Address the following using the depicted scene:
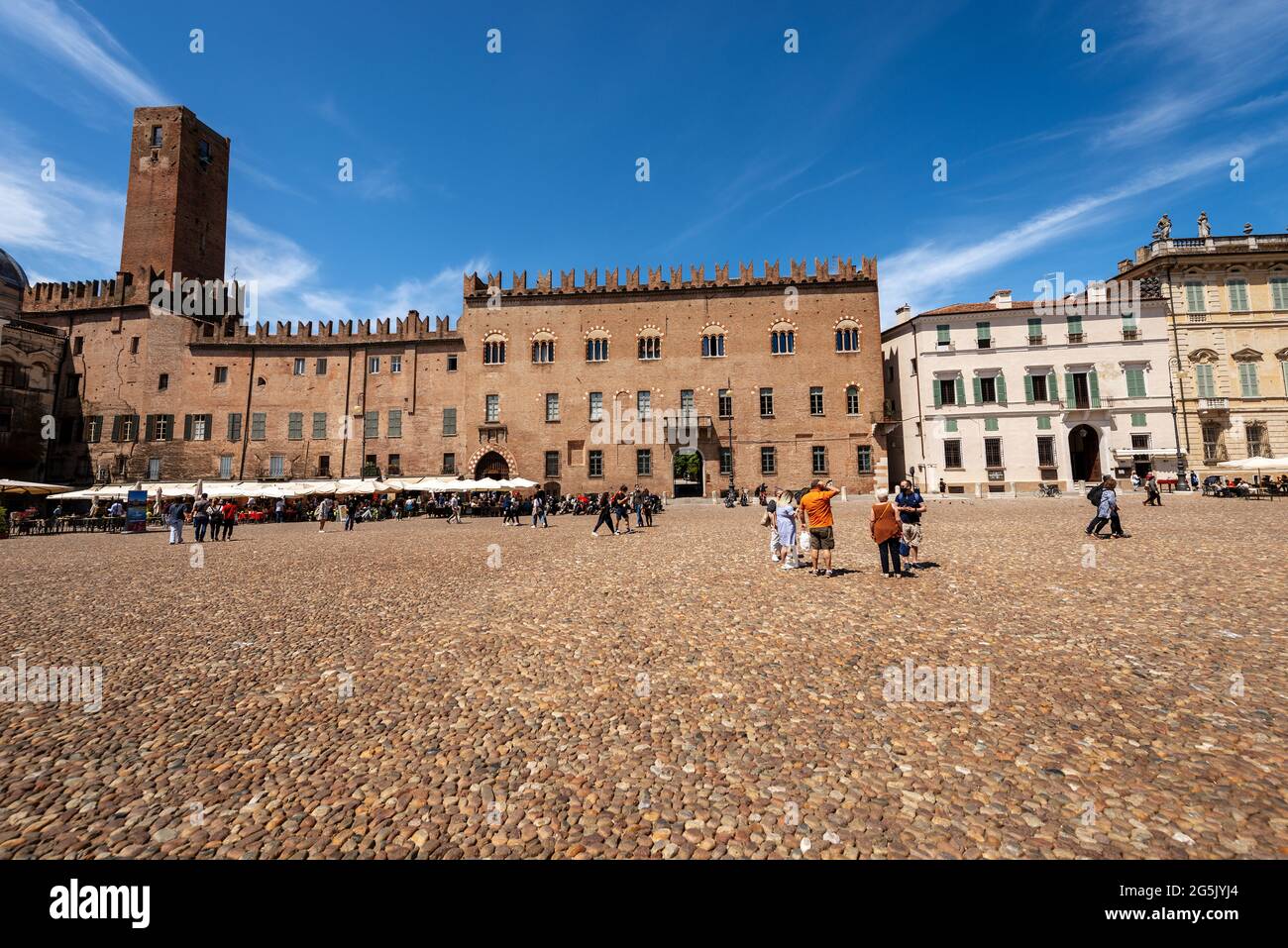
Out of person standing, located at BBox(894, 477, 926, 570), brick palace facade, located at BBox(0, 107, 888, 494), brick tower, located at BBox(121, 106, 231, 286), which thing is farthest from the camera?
brick tower, located at BBox(121, 106, 231, 286)

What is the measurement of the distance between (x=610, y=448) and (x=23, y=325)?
42095 millimetres

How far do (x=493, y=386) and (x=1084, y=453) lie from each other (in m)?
39.8

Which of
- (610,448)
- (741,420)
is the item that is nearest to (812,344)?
(741,420)

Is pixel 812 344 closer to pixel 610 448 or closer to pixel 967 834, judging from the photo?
pixel 610 448

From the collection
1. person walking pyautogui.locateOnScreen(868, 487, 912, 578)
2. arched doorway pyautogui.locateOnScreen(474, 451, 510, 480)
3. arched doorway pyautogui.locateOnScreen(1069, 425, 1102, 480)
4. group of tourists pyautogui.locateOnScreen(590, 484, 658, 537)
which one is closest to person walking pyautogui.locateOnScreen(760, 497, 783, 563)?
person walking pyautogui.locateOnScreen(868, 487, 912, 578)

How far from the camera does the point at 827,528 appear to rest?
9438 mm

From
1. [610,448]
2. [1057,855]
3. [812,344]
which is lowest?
[1057,855]

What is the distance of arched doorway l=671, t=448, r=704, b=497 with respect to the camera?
127 feet

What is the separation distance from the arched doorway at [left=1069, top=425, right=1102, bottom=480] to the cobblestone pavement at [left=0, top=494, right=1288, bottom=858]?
3307cm

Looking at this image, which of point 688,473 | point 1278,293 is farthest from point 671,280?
point 1278,293

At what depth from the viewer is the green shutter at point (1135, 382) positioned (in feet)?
115

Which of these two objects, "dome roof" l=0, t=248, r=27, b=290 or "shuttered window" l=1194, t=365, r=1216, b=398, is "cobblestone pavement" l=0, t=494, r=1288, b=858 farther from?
"dome roof" l=0, t=248, r=27, b=290

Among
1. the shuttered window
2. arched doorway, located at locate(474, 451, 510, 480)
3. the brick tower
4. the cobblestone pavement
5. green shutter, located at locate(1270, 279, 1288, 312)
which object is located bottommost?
the cobblestone pavement
